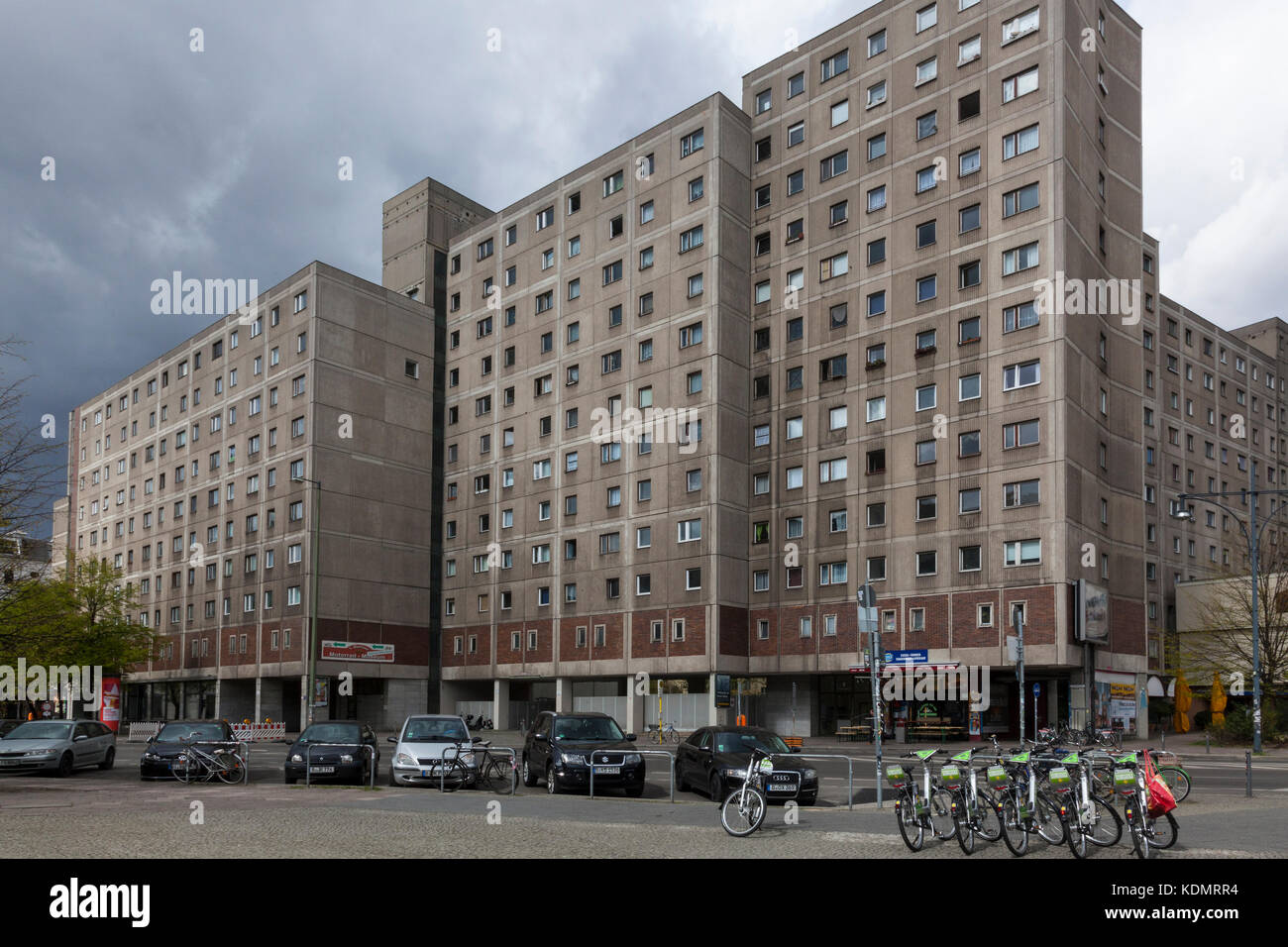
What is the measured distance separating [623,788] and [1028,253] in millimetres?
31528

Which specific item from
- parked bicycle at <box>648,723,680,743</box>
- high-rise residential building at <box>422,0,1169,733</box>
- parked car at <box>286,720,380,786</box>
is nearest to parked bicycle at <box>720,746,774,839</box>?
parked car at <box>286,720,380,786</box>

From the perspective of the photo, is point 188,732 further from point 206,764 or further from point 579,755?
point 579,755

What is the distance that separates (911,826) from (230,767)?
53.0ft

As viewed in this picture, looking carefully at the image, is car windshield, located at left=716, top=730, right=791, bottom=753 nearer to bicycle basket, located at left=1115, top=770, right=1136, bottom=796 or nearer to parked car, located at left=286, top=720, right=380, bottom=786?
parked car, located at left=286, top=720, right=380, bottom=786

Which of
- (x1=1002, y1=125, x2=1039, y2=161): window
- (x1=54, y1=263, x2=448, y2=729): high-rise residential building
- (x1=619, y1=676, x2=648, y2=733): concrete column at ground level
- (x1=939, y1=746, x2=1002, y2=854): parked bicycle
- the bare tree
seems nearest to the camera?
(x1=939, y1=746, x2=1002, y2=854): parked bicycle

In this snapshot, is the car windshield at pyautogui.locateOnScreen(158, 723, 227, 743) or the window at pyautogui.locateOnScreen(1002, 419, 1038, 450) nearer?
the car windshield at pyautogui.locateOnScreen(158, 723, 227, 743)

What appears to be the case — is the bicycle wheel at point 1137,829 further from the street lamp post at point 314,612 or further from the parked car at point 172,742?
the street lamp post at point 314,612

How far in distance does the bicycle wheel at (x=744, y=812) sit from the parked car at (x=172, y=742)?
1404 cm

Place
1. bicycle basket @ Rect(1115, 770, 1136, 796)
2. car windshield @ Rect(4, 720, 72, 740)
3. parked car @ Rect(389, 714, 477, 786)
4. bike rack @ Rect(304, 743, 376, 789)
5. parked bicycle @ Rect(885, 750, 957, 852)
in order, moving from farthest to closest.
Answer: car windshield @ Rect(4, 720, 72, 740) < parked car @ Rect(389, 714, 477, 786) < bike rack @ Rect(304, 743, 376, 789) < parked bicycle @ Rect(885, 750, 957, 852) < bicycle basket @ Rect(1115, 770, 1136, 796)

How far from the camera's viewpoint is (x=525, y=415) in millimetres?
63844

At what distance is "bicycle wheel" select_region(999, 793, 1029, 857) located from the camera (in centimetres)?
1216

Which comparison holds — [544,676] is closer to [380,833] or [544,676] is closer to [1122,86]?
[1122,86]

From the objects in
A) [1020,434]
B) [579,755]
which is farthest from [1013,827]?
[1020,434]

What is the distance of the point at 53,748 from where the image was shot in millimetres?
27922
